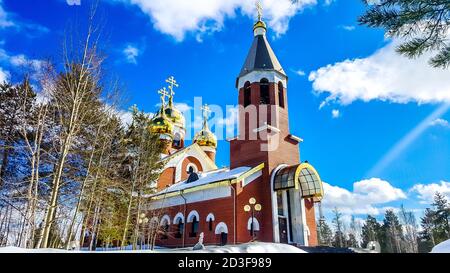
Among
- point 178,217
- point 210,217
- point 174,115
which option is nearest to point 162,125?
point 174,115

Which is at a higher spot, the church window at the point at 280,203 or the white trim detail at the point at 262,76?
the white trim detail at the point at 262,76

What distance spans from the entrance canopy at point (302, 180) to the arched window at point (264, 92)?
464cm

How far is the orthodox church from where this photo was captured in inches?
602

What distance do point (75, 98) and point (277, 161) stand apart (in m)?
11.5

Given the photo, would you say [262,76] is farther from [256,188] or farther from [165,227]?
[165,227]

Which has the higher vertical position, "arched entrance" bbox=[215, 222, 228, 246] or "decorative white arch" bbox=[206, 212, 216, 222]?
"decorative white arch" bbox=[206, 212, 216, 222]

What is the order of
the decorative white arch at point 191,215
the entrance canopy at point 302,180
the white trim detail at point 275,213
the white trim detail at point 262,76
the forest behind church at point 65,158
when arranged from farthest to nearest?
the white trim detail at point 262,76 < the decorative white arch at point 191,215 < the entrance canopy at point 302,180 < the white trim detail at point 275,213 < the forest behind church at point 65,158

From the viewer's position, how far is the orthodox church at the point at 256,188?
1528 centimetres

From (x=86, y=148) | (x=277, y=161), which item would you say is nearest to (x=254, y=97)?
(x=277, y=161)

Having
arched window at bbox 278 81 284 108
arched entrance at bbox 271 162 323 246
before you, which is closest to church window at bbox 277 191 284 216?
arched entrance at bbox 271 162 323 246

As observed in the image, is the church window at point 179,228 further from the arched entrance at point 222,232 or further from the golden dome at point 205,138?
the golden dome at point 205,138

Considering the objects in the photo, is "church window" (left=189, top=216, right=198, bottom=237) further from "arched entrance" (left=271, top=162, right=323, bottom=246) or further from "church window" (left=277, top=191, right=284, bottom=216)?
"church window" (left=277, top=191, right=284, bottom=216)

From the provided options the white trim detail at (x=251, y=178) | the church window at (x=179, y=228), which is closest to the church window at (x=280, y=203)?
the white trim detail at (x=251, y=178)
